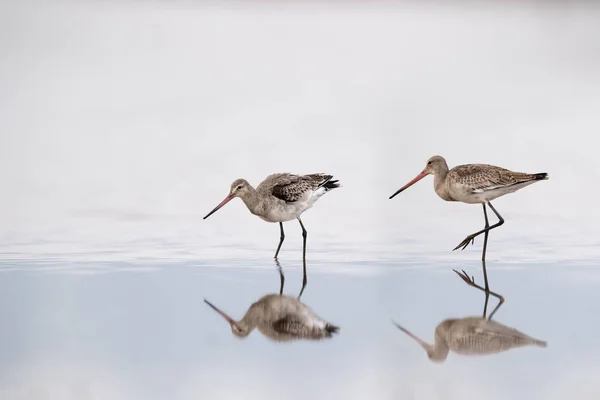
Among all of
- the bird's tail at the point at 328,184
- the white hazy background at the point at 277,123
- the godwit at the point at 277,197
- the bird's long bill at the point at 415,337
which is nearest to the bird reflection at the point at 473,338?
the bird's long bill at the point at 415,337

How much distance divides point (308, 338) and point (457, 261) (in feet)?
7.51

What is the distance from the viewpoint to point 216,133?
477 inches

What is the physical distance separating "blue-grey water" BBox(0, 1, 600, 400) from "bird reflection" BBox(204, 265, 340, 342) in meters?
0.09

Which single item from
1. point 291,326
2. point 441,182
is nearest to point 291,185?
point 441,182

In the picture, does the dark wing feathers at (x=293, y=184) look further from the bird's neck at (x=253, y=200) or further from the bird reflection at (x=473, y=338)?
the bird reflection at (x=473, y=338)

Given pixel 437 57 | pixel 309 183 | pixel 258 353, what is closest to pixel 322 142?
pixel 309 183

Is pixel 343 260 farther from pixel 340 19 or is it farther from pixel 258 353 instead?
pixel 340 19

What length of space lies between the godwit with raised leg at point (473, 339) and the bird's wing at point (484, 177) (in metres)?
2.69

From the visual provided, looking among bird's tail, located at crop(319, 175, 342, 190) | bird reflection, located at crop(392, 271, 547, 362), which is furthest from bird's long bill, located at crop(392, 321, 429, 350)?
bird's tail, located at crop(319, 175, 342, 190)

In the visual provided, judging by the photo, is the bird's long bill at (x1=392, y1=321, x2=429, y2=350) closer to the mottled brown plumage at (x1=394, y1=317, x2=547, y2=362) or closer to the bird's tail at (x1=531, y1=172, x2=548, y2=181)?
the mottled brown plumage at (x1=394, y1=317, x2=547, y2=362)

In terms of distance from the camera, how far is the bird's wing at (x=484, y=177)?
7.86 meters

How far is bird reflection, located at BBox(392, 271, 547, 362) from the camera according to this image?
475 cm

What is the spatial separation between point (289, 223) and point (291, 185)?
1029 mm

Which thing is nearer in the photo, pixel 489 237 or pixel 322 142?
pixel 489 237
